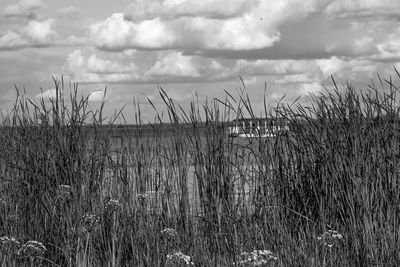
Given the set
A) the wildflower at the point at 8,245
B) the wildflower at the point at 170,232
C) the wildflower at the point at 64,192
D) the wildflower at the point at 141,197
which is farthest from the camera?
the wildflower at the point at 141,197

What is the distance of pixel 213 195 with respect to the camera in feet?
22.4

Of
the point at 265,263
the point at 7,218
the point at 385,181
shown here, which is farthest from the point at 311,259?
the point at 7,218

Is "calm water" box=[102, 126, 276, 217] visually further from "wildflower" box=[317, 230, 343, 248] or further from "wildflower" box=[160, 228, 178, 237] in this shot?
"wildflower" box=[317, 230, 343, 248]

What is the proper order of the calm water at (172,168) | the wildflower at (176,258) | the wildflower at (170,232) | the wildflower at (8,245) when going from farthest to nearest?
the calm water at (172,168), the wildflower at (170,232), the wildflower at (8,245), the wildflower at (176,258)

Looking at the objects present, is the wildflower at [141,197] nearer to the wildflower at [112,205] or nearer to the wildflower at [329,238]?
the wildflower at [112,205]

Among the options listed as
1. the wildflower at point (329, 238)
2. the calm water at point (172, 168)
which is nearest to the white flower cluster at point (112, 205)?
the calm water at point (172, 168)

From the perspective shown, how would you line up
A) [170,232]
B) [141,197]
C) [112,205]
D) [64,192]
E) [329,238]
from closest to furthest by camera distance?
[329,238]
[170,232]
[64,192]
[112,205]
[141,197]

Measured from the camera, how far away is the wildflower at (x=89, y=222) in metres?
6.40

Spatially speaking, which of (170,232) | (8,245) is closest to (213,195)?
(170,232)

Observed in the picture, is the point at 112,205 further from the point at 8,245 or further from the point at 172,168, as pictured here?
the point at 8,245

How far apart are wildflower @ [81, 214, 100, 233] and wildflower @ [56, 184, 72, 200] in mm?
267

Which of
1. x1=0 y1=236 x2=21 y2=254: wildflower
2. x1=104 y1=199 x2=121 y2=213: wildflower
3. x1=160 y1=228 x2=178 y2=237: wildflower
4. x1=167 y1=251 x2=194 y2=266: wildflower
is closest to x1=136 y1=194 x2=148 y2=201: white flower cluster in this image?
x1=104 y1=199 x2=121 y2=213: wildflower

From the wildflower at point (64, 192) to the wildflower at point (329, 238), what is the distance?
7.56 ft

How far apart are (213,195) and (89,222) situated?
1.17 metres
